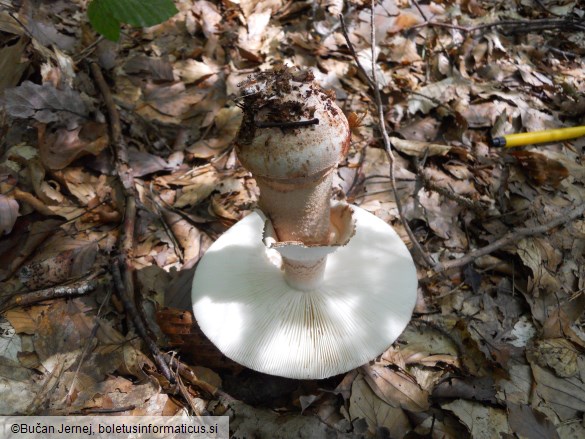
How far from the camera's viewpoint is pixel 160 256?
218 centimetres

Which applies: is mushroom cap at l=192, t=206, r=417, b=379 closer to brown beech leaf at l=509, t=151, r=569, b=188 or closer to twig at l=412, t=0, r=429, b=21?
brown beech leaf at l=509, t=151, r=569, b=188

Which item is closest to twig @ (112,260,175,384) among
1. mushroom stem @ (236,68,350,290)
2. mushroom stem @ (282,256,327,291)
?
mushroom stem @ (282,256,327,291)

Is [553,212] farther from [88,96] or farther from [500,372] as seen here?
[88,96]

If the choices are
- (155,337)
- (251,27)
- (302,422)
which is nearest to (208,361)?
(155,337)

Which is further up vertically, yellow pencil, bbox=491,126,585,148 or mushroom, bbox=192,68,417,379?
mushroom, bbox=192,68,417,379

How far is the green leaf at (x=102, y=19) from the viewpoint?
163cm

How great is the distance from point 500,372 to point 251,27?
10.4 feet

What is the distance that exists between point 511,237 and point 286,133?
1.74 m

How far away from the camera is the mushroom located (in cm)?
102

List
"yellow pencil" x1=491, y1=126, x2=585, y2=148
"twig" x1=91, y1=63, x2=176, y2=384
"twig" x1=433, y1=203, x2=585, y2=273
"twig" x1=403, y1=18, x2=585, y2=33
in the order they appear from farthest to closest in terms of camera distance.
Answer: "twig" x1=403, y1=18, x2=585, y2=33 → "yellow pencil" x1=491, y1=126, x2=585, y2=148 → "twig" x1=433, y1=203, x2=585, y2=273 → "twig" x1=91, y1=63, x2=176, y2=384

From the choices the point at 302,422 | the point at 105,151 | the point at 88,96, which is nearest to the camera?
the point at 302,422

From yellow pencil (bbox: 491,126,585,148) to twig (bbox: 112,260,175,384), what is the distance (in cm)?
240

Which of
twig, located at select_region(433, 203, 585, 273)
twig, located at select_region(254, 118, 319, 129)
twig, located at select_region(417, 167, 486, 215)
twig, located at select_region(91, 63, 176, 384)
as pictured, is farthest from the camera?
twig, located at select_region(417, 167, 486, 215)

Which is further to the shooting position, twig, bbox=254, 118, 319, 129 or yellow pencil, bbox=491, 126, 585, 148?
yellow pencil, bbox=491, 126, 585, 148
